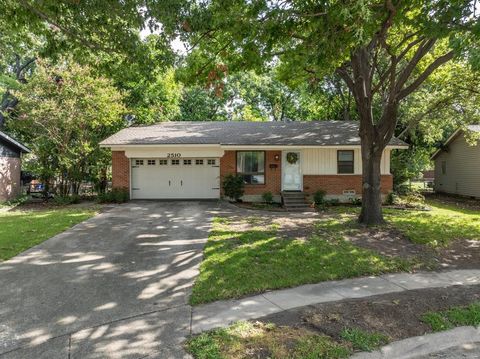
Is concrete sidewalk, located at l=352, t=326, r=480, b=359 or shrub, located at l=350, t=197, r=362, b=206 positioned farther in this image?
shrub, located at l=350, t=197, r=362, b=206

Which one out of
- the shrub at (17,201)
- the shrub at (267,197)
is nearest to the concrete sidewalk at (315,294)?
the shrub at (267,197)

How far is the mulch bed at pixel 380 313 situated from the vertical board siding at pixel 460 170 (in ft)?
63.1

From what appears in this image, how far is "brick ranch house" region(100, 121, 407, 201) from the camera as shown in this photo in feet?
57.3

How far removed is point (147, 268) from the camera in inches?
279

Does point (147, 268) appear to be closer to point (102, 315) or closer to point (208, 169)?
point (102, 315)

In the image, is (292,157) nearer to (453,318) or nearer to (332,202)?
(332,202)

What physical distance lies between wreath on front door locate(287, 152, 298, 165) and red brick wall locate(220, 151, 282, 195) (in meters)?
0.43

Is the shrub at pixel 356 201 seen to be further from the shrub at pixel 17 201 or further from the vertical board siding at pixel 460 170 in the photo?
the shrub at pixel 17 201

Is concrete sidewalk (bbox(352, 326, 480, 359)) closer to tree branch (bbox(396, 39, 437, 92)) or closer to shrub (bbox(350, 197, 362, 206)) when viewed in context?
tree branch (bbox(396, 39, 437, 92))

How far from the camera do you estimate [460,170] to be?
23.5 m

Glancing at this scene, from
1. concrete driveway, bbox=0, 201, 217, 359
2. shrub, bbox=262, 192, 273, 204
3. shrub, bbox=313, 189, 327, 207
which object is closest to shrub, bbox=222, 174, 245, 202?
shrub, bbox=262, 192, 273, 204

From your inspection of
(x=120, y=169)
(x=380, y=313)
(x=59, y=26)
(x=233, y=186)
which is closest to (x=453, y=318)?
(x=380, y=313)

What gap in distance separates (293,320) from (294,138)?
13.8 m

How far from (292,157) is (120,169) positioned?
844cm
